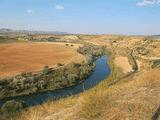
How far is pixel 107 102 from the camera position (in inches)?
305

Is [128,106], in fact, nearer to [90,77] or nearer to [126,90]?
[126,90]

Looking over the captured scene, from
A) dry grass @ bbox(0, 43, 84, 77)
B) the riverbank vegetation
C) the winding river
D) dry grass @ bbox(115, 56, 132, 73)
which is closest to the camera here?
the winding river

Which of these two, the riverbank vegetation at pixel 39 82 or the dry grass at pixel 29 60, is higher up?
the riverbank vegetation at pixel 39 82

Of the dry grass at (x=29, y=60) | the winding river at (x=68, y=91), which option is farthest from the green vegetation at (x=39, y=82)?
the dry grass at (x=29, y=60)

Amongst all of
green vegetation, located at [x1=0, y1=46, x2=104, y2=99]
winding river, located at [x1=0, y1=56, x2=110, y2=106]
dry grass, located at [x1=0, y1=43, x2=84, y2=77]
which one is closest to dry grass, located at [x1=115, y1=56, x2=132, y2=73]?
winding river, located at [x1=0, y1=56, x2=110, y2=106]

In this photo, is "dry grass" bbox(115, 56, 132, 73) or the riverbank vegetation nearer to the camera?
the riverbank vegetation

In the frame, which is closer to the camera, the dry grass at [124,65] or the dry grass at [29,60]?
the dry grass at [124,65]

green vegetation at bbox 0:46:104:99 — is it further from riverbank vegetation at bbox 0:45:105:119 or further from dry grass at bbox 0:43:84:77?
dry grass at bbox 0:43:84:77

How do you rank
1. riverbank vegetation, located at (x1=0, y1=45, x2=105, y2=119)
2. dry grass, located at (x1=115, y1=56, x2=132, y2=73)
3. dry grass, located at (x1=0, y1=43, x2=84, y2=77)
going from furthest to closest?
dry grass, located at (x1=0, y1=43, x2=84, y2=77)
dry grass, located at (x1=115, y1=56, x2=132, y2=73)
riverbank vegetation, located at (x1=0, y1=45, x2=105, y2=119)

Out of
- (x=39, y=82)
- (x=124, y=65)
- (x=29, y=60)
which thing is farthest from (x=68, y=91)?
(x=29, y=60)

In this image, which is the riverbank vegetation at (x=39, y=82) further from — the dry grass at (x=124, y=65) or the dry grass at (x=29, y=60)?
the dry grass at (x=124, y=65)

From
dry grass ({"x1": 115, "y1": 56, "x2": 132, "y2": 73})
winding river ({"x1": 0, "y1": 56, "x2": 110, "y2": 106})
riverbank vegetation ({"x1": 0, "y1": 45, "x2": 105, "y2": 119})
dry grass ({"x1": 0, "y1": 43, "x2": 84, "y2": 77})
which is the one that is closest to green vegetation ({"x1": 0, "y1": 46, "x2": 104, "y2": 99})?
riverbank vegetation ({"x1": 0, "y1": 45, "x2": 105, "y2": 119})

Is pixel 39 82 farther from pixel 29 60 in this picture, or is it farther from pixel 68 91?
pixel 29 60

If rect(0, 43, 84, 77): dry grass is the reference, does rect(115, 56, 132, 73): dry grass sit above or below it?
above
